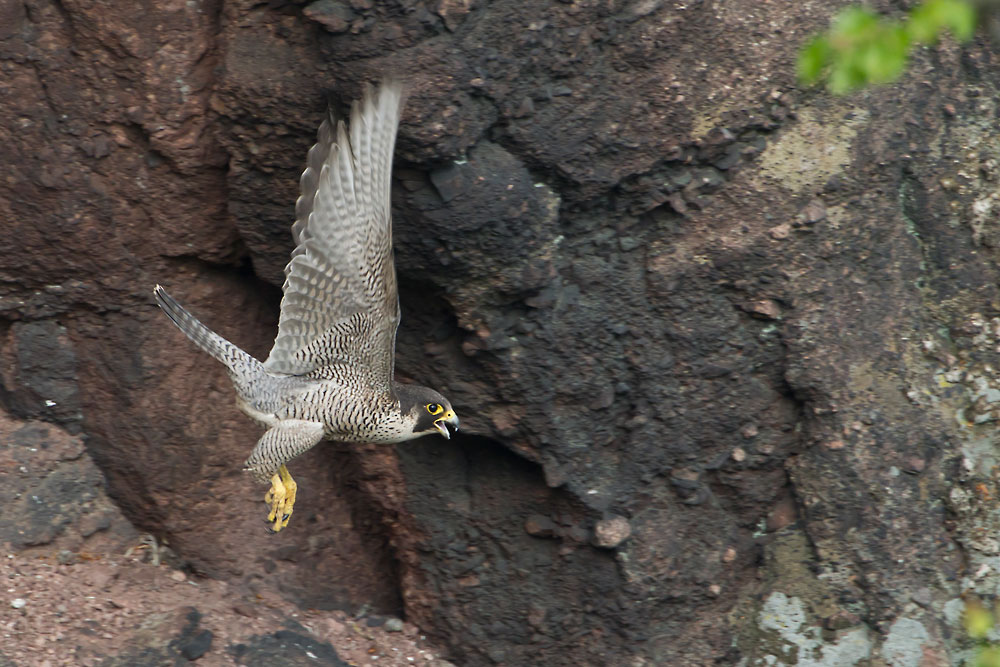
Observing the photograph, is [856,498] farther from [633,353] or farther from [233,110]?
[233,110]

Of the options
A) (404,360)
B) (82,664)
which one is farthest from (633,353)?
(82,664)

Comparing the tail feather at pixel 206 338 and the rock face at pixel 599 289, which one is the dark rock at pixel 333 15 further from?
the tail feather at pixel 206 338

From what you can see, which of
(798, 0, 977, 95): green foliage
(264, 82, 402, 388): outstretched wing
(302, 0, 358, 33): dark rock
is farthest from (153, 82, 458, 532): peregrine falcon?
(798, 0, 977, 95): green foliage

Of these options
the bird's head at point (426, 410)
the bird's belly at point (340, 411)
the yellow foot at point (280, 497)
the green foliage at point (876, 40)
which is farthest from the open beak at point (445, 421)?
the green foliage at point (876, 40)

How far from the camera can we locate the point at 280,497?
4219 mm

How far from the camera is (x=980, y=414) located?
14.3ft

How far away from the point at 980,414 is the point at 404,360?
2490mm

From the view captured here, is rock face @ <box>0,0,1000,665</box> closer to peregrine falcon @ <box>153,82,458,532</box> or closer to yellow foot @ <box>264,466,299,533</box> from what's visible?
peregrine falcon @ <box>153,82,458,532</box>

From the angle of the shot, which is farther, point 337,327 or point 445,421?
point 445,421

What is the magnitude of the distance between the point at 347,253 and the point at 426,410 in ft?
2.51

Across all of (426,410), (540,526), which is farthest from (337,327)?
(540,526)

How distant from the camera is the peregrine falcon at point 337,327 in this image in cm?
357

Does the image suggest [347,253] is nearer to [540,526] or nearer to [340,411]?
[340,411]

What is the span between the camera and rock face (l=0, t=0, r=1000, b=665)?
399 cm
